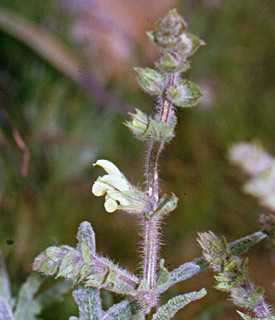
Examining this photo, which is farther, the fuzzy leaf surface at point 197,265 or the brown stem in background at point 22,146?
the brown stem in background at point 22,146

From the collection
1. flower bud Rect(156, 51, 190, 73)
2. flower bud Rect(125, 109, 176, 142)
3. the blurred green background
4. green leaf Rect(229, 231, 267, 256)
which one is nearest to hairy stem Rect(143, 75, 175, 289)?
flower bud Rect(125, 109, 176, 142)

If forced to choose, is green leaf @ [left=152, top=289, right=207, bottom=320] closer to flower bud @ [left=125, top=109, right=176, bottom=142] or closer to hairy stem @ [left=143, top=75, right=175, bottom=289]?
hairy stem @ [left=143, top=75, right=175, bottom=289]

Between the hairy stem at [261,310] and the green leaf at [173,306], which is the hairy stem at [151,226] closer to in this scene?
the green leaf at [173,306]

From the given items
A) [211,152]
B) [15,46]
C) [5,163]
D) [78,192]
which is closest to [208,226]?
[211,152]

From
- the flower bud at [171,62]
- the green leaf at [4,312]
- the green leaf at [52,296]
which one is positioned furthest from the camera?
the green leaf at [52,296]

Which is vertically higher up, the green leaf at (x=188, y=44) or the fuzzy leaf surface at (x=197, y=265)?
the green leaf at (x=188, y=44)

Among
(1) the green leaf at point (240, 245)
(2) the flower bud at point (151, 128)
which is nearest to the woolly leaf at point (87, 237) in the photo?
(2) the flower bud at point (151, 128)

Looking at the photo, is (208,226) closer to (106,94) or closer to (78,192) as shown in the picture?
(78,192)
